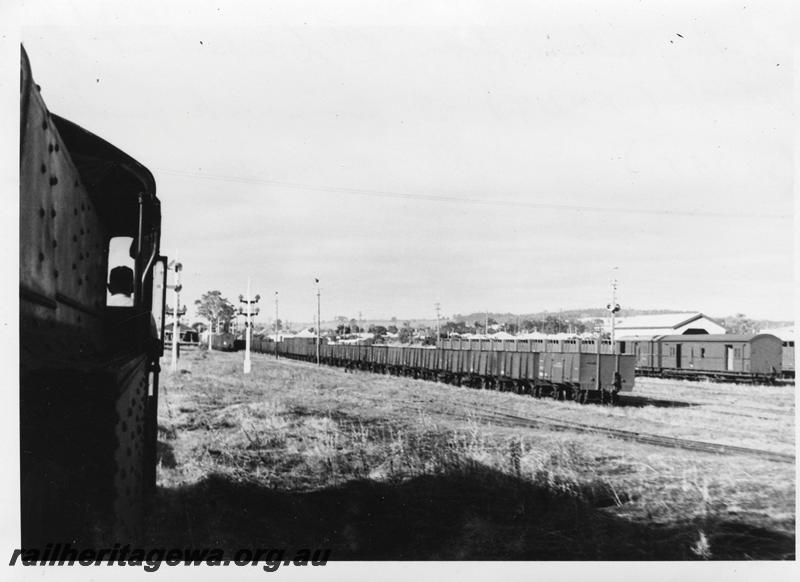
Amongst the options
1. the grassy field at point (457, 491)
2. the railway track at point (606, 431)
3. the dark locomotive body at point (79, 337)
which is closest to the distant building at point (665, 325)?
the railway track at point (606, 431)

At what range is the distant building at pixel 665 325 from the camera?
46.2m

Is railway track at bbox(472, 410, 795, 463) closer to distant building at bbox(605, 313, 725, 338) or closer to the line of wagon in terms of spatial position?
the line of wagon

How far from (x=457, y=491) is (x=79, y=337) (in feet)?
16.9

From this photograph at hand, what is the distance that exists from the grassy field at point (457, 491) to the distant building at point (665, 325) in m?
34.6


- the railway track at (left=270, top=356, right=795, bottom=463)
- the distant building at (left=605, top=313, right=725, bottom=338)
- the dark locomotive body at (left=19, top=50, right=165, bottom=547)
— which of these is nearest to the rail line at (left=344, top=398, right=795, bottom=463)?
the railway track at (left=270, top=356, right=795, bottom=463)

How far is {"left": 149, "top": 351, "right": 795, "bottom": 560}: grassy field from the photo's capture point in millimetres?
6656

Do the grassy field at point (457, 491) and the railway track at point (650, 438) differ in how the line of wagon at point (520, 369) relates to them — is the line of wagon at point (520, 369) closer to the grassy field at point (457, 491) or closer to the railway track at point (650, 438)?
the railway track at point (650, 438)

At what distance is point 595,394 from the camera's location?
2148cm

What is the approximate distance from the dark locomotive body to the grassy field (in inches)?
70.0

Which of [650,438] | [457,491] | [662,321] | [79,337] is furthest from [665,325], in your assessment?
[79,337]

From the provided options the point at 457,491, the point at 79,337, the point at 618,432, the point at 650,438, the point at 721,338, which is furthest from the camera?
the point at 721,338

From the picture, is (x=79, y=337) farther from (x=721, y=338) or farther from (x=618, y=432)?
(x=721, y=338)

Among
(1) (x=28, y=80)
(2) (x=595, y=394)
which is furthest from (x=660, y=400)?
(1) (x=28, y=80)

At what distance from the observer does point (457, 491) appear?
7961 millimetres
